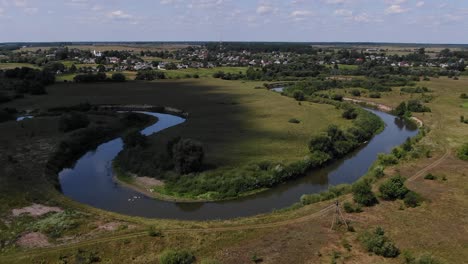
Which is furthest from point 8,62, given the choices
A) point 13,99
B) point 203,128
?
point 203,128

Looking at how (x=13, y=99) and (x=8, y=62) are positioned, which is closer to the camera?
(x=13, y=99)

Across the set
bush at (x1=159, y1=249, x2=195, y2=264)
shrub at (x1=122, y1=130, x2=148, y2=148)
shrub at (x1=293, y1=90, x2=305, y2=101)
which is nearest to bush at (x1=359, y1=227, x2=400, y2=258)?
bush at (x1=159, y1=249, x2=195, y2=264)

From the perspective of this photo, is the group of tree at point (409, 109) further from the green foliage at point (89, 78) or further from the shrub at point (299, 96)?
the green foliage at point (89, 78)

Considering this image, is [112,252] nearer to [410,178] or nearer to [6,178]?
[6,178]

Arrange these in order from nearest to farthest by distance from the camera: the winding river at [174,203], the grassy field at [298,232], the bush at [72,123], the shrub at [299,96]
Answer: the grassy field at [298,232] → the winding river at [174,203] → the bush at [72,123] → the shrub at [299,96]

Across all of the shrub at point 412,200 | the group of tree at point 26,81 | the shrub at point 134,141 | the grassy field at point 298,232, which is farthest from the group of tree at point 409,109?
the group of tree at point 26,81

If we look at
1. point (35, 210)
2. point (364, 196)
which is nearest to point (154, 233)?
point (35, 210)

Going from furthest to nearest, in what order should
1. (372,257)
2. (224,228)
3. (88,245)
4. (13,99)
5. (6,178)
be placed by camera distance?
1. (13,99)
2. (6,178)
3. (224,228)
4. (88,245)
5. (372,257)
